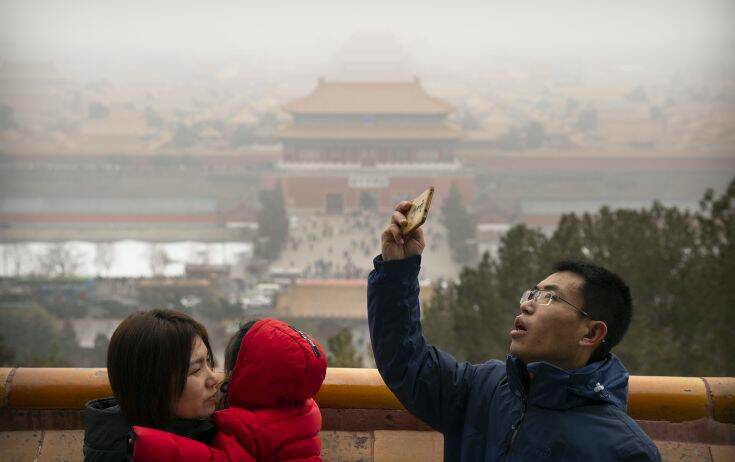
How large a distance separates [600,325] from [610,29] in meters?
36.3

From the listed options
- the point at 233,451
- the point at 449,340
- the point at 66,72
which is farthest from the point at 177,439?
the point at 66,72

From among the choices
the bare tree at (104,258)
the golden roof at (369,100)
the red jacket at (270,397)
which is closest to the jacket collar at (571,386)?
the red jacket at (270,397)

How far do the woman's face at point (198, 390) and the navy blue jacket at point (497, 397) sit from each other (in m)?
0.19

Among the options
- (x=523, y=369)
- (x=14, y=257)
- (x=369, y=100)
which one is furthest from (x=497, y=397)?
(x=369, y=100)

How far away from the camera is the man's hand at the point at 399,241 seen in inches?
47.1

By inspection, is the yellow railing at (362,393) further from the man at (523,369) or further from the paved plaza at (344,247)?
the paved plaza at (344,247)

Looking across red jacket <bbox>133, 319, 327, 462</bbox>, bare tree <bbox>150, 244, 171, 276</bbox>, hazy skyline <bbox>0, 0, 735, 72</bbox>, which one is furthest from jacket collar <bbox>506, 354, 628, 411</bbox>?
hazy skyline <bbox>0, 0, 735, 72</bbox>

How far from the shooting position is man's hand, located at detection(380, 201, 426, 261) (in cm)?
120

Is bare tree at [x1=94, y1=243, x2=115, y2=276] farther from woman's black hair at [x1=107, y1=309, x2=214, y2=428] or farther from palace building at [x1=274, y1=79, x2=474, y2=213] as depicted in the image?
woman's black hair at [x1=107, y1=309, x2=214, y2=428]

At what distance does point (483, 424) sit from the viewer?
1.19m

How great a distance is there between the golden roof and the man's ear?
20339mm

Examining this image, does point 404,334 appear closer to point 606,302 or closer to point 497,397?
point 497,397

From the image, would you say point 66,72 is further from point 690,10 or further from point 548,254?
point 548,254

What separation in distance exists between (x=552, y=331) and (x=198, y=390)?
40cm
